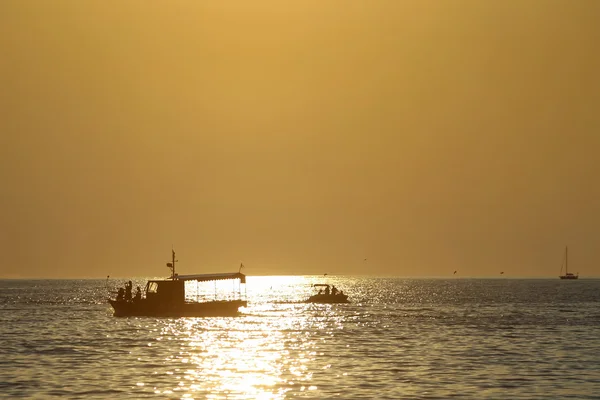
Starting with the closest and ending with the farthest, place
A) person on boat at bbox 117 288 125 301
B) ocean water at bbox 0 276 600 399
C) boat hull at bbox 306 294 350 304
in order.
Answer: ocean water at bbox 0 276 600 399 < person on boat at bbox 117 288 125 301 < boat hull at bbox 306 294 350 304

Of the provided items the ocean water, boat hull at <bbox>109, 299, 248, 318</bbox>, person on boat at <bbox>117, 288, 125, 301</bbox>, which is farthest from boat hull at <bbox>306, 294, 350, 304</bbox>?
the ocean water

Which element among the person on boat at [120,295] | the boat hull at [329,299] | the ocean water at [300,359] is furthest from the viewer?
the boat hull at [329,299]

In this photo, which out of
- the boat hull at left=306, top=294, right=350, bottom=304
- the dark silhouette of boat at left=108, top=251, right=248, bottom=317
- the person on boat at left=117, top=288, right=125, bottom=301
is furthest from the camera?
the boat hull at left=306, top=294, right=350, bottom=304

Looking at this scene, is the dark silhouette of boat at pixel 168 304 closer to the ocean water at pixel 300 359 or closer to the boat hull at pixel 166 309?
the boat hull at pixel 166 309

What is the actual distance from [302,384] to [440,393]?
849cm

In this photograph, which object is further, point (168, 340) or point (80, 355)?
point (168, 340)

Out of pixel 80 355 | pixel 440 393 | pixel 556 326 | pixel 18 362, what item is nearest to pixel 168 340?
pixel 80 355

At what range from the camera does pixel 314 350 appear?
259 feet

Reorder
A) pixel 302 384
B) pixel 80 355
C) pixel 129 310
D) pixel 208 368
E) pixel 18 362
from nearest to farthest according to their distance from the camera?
pixel 302 384 → pixel 208 368 → pixel 18 362 → pixel 80 355 → pixel 129 310

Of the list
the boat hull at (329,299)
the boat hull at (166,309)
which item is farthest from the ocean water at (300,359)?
the boat hull at (329,299)

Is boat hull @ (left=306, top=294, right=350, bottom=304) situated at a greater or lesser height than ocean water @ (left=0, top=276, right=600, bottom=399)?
greater

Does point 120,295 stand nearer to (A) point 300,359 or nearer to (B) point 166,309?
(B) point 166,309

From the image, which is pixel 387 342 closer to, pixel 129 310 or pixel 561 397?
pixel 561 397

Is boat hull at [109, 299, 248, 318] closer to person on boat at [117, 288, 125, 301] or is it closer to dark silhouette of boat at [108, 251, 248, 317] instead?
dark silhouette of boat at [108, 251, 248, 317]
